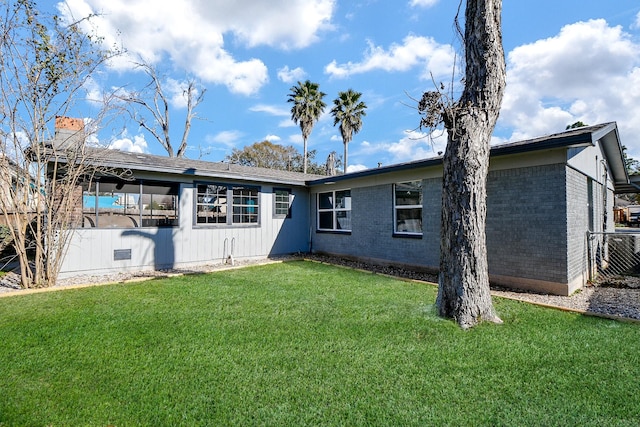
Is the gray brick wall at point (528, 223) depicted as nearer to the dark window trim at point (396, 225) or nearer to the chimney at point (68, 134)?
the dark window trim at point (396, 225)

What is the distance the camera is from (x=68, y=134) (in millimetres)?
6934

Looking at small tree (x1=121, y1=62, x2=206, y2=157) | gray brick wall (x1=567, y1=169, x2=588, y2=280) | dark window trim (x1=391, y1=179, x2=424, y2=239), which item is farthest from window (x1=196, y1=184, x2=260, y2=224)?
small tree (x1=121, y1=62, x2=206, y2=157)

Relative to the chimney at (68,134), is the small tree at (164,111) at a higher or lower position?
higher

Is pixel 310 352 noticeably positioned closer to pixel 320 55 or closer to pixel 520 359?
pixel 520 359

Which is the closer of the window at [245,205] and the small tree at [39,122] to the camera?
the small tree at [39,122]

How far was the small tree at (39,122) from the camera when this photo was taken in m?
5.69

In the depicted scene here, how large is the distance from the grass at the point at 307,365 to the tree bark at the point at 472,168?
0.40 m

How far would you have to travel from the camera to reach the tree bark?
395 centimetres

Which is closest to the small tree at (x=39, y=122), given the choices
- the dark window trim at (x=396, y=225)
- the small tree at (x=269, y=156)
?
the dark window trim at (x=396, y=225)

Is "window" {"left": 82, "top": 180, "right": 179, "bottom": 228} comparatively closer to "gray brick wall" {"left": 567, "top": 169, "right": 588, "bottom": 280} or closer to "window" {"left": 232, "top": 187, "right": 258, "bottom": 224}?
"window" {"left": 232, "top": 187, "right": 258, "bottom": 224}

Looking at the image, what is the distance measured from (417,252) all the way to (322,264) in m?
2.71

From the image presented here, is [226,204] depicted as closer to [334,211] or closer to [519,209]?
[334,211]

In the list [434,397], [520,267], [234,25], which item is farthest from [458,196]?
[234,25]

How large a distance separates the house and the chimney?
0.76 metres
